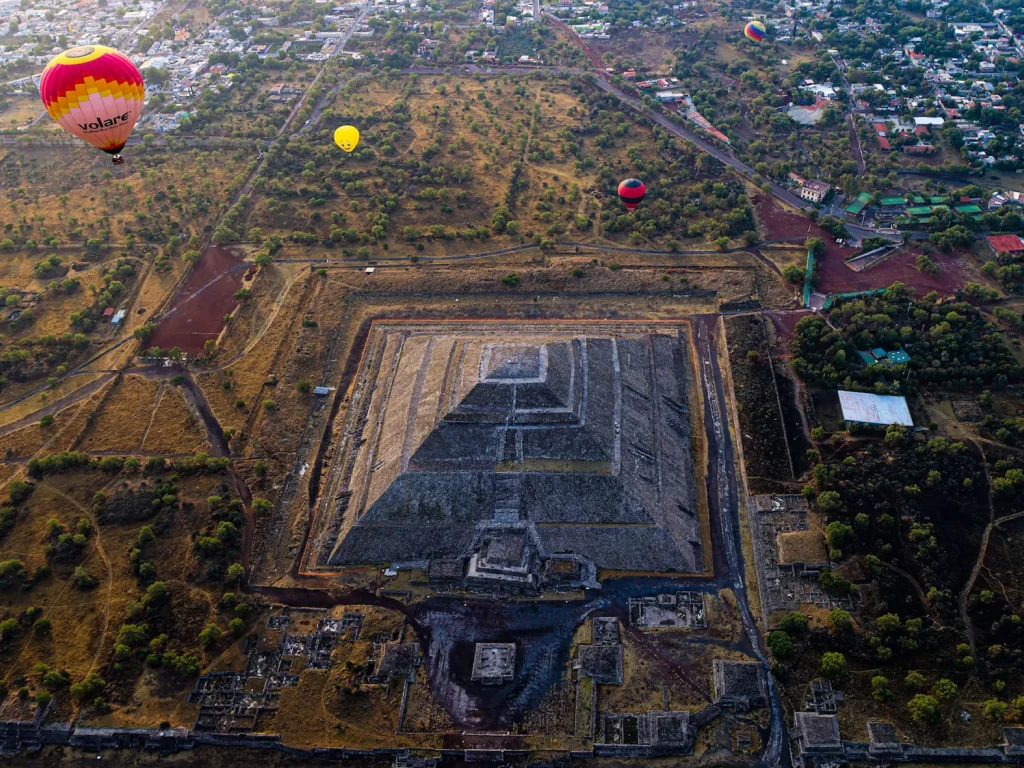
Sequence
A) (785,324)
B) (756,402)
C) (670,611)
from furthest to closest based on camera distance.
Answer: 1. (785,324)
2. (756,402)
3. (670,611)

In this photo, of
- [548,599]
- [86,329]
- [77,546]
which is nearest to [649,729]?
[548,599]

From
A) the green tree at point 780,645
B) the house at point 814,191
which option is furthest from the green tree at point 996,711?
the house at point 814,191

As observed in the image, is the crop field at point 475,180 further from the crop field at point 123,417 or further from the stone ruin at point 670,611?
the stone ruin at point 670,611

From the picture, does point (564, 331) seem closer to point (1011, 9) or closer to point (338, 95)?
point (338, 95)

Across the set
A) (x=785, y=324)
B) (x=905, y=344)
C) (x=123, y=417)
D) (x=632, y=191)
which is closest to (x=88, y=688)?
(x=123, y=417)

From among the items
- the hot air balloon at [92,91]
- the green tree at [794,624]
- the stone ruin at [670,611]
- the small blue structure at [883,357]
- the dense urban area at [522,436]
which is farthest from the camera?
the small blue structure at [883,357]

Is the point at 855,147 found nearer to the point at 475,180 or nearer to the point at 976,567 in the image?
the point at 475,180

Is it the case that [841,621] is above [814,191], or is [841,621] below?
below
